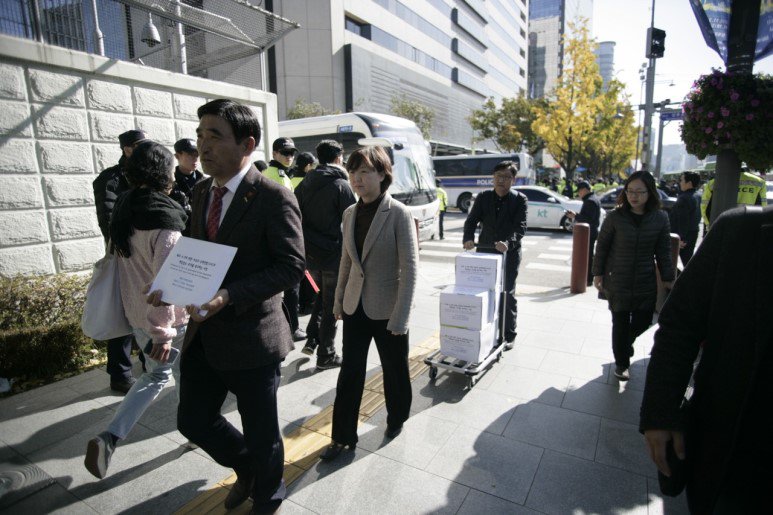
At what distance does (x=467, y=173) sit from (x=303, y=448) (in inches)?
923

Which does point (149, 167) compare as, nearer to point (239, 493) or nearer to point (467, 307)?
point (239, 493)

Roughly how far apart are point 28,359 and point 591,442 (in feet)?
15.5

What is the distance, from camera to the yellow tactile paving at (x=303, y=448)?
2.46 m

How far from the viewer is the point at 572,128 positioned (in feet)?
65.4

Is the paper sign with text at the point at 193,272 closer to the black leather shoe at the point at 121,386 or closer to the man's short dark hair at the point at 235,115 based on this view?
the man's short dark hair at the point at 235,115

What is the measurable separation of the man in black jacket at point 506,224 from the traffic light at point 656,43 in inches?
352

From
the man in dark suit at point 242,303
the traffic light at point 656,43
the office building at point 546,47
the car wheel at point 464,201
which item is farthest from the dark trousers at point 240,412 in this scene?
the office building at point 546,47

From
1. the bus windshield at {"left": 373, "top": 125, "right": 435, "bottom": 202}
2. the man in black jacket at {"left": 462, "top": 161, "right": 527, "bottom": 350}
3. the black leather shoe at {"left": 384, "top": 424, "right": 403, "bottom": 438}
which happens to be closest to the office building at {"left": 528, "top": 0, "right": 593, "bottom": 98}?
the bus windshield at {"left": 373, "top": 125, "right": 435, "bottom": 202}

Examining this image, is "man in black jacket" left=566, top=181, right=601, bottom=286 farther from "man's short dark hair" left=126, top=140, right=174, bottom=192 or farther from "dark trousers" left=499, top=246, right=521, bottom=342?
"man's short dark hair" left=126, top=140, right=174, bottom=192

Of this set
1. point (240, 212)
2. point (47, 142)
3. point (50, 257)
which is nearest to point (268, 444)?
point (240, 212)

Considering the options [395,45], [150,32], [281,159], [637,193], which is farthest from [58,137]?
[395,45]

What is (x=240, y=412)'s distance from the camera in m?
2.18

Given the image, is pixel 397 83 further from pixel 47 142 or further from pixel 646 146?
pixel 47 142

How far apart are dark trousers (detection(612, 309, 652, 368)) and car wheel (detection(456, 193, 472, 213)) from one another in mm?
20885
